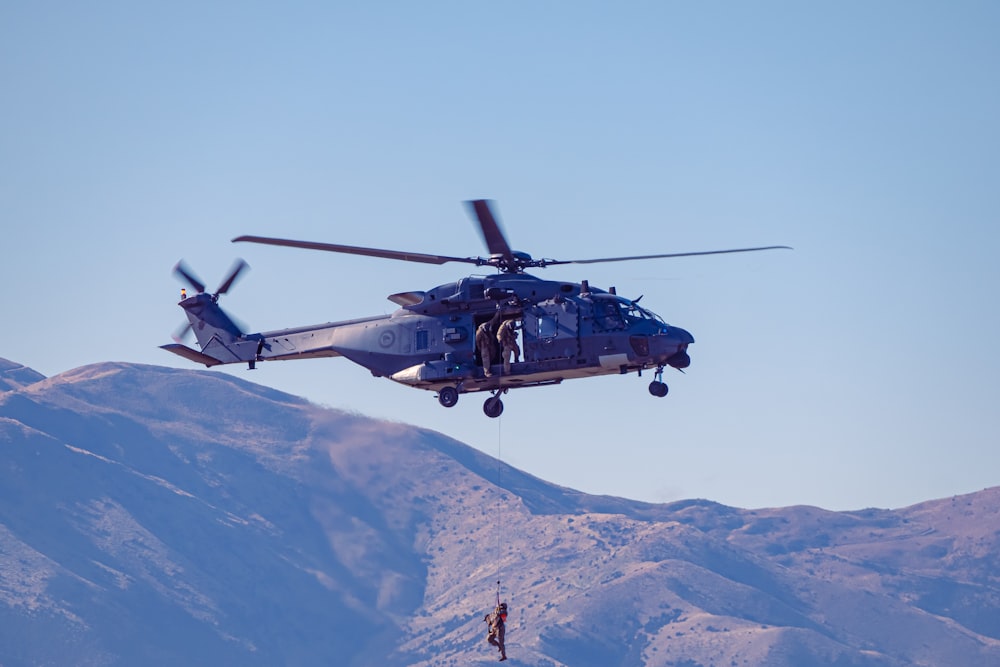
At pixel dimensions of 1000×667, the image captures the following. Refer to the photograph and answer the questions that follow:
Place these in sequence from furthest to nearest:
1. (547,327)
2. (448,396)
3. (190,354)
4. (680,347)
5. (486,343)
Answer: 1. (190,354)
2. (448,396)
3. (486,343)
4. (547,327)
5. (680,347)

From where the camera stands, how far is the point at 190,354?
199 ft

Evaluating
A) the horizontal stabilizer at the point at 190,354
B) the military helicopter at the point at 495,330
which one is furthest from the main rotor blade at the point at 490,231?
the horizontal stabilizer at the point at 190,354

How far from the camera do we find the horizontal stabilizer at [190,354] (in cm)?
5972

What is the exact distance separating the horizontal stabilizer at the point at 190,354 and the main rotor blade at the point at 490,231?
12980 mm

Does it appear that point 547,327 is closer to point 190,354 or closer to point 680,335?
point 680,335

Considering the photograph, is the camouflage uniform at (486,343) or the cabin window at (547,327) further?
the camouflage uniform at (486,343)

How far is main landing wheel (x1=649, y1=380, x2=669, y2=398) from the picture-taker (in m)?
52.7

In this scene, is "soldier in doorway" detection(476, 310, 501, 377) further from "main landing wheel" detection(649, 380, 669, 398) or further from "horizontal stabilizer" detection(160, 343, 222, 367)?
"horizontal stabilizer" detection(160, 343, 222, 367)

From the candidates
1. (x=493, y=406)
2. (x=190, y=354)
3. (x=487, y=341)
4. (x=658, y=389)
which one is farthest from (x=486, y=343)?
(x=190, y=354)

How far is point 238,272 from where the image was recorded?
213 ft

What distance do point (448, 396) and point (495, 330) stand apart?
2810mm

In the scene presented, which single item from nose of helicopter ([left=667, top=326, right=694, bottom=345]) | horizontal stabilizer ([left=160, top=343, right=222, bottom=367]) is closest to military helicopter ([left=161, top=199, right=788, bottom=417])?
nose of helicopter ([left=667, top=326, right=694, bottom=345])

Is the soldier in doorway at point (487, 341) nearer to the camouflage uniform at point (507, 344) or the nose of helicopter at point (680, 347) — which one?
the camouflage uniform at point (507, 344)

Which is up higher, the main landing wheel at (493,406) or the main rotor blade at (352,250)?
the main rotor blade at (352,250)
